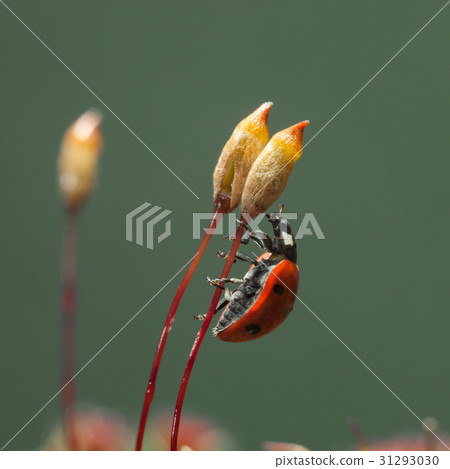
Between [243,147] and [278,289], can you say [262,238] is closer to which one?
[278,289]

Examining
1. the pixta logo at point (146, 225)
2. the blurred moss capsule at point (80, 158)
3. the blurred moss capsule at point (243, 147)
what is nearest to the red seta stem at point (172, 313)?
the blurred moss capsule at point (243, 147)

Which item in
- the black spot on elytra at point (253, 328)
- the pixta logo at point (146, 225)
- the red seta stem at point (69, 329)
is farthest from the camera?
the pixta logo at point (146, 225)

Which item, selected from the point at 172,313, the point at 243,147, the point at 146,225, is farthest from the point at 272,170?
the point at 146,225

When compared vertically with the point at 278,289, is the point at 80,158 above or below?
above

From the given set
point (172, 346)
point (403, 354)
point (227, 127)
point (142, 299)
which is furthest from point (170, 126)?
point (403, 354)

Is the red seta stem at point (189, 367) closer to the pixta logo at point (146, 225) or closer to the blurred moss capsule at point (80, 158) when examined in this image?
the blurred moss capsule at point (80, 158)
